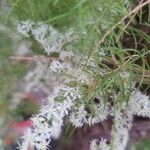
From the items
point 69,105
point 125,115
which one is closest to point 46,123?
point 69,105

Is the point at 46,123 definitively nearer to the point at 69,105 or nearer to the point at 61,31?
the point at 69,105

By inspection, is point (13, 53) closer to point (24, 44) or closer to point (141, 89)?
point (24, 44)

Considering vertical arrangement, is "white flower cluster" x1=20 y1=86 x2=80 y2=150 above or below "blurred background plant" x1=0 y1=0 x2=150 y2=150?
below

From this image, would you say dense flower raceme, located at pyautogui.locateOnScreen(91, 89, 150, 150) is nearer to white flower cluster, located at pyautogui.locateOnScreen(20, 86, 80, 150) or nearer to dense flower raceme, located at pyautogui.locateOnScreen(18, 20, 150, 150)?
dense flower raceme, located at pyautogui.locateOnScreen(18, 20, 150, 150)

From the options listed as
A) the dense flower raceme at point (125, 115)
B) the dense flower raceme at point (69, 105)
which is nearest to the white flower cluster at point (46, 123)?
the dense flower raceme at point (69, 105)

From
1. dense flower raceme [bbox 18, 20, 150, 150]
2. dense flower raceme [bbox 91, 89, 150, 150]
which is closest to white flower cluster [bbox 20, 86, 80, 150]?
dense flower raceme [bbox 18, 20, 150, 150]

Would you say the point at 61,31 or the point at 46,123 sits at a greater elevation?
the point at 61,31

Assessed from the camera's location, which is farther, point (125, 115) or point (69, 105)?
point (125, 115)

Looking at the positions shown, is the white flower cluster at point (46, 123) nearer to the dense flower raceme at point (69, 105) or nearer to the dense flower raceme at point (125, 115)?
the dense flower raceme at point (69, 105)
